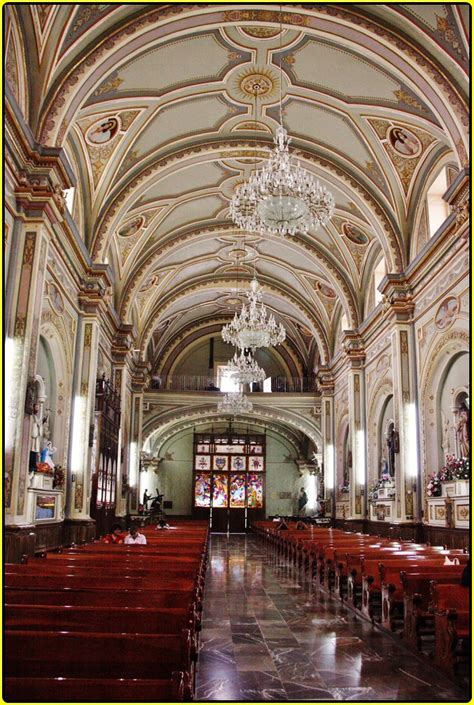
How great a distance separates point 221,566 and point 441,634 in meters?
9.63

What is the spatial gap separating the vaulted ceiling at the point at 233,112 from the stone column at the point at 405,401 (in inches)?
29.9

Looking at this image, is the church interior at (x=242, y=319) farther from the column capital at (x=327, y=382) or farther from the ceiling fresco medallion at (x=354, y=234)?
the column capital at (x=327, y=382)

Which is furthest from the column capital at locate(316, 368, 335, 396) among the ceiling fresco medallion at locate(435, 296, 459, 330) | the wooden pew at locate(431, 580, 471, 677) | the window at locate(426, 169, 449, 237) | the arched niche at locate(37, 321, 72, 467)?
the wooden pew at locate(431, 580, 471, 677)

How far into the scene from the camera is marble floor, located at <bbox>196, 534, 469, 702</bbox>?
480 centimetres

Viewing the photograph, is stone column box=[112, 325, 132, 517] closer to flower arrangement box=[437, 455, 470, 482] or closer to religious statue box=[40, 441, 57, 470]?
religious statue box=[40, 441, 57, 470]

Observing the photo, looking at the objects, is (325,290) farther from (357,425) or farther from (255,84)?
(255,84)

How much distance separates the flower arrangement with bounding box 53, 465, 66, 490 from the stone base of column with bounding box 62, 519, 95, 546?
85cm

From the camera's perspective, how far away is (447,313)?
12992mm

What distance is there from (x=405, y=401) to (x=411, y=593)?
28.4 ft

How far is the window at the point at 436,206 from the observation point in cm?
1420

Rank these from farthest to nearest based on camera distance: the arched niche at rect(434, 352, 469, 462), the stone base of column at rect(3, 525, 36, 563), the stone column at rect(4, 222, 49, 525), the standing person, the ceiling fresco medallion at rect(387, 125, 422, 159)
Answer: the standing person < the ceiling fresco medallion at rect(387, 125, 422, 159) < the arched niche at rect(434, 352, 469, 462) < the stone column at rect(4, 222, 49, 525) < the stone base of column at rect(3, 525, 36, 563)

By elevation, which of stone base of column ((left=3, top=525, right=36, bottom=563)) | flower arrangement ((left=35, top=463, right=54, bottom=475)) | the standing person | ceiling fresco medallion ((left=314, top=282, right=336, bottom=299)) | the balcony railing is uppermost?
ceiling fresco medallion ((left=314, top=282, right=336, bottom=299))

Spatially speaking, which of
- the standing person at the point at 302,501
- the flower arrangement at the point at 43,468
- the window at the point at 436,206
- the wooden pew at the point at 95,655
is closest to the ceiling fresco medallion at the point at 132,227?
the window at the point at 436,206

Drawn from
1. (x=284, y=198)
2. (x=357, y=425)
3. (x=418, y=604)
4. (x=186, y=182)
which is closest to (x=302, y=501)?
(x=357, y=425)
